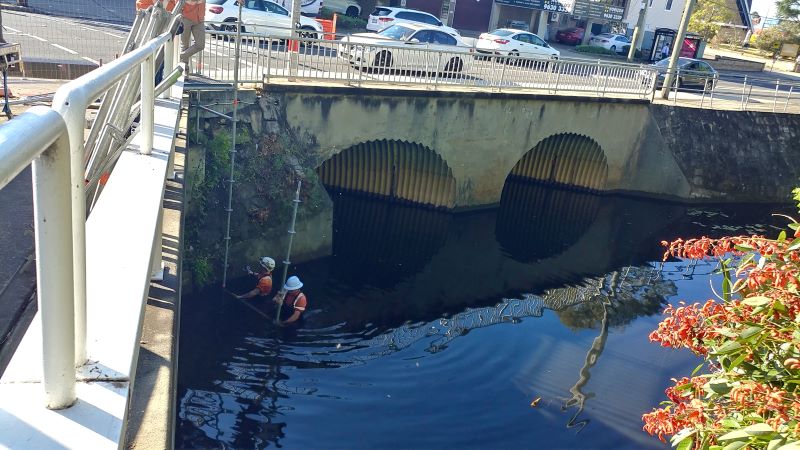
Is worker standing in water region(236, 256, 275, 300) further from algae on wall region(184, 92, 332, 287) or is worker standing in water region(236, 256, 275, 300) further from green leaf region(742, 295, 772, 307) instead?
green leaf region(742, 295, 772, 307)

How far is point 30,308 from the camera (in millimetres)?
2842

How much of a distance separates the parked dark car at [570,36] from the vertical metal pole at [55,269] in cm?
4387

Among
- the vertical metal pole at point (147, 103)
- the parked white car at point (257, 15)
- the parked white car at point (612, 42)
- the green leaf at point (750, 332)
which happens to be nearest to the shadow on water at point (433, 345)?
the vertical metal pole at point (147, 103)

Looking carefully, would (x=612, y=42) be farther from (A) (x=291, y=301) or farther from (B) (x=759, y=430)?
(B) (x=759, y=430)

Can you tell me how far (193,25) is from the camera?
9.71 meters

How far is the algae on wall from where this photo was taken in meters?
10.6

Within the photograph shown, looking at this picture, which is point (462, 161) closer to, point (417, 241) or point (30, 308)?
point (417, 241)

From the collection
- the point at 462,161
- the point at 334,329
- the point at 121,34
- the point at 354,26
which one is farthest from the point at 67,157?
the point at 354,26

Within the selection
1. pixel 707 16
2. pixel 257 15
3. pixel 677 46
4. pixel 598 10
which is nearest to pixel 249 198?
pixel 257 15

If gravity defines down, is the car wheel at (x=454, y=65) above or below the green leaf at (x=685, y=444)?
above

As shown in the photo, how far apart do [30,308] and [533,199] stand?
56.2 feet

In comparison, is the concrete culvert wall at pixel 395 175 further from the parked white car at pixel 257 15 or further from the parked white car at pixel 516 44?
the parked white car at pixel 516 44

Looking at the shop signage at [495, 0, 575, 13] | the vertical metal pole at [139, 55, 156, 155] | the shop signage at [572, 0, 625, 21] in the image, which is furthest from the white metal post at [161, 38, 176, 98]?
the shop signage at [572, 0, 625, 21]

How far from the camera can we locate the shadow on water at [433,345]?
8531 millimetres
